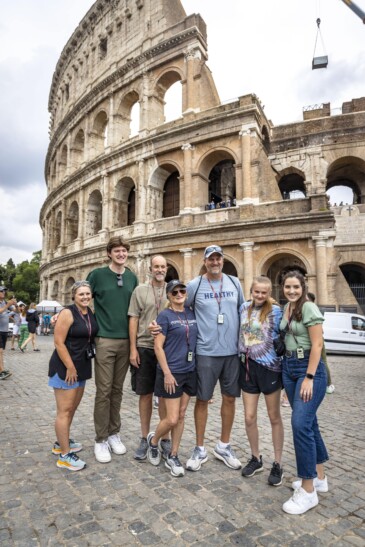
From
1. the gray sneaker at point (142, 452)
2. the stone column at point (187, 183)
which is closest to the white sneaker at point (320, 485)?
the gray sneaker at point (142, 452)

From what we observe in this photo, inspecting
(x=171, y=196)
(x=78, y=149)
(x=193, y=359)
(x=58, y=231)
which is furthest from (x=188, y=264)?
(x=58, y=231)

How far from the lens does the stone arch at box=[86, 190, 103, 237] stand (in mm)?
21766

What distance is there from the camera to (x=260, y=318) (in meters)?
3.18

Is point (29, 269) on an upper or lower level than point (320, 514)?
upper

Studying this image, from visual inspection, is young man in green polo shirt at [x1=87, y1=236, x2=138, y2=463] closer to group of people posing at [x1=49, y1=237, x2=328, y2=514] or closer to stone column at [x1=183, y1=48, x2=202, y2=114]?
group of people posing at [x1=49, y1=237, x2=328, y2=514]

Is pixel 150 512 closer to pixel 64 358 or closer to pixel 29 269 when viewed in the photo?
pixel 64 358

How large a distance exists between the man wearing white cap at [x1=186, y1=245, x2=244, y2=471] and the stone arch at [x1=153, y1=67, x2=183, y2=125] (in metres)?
17.7

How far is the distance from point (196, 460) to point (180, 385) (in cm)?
76

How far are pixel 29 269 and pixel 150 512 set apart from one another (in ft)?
187

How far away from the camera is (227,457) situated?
3.36m

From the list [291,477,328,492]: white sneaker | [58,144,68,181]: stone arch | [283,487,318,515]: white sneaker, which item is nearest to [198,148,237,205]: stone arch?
[58,144,68,181]: stone arch

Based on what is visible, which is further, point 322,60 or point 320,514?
point 322,60

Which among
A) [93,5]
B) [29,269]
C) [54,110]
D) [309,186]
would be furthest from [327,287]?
[29,269]

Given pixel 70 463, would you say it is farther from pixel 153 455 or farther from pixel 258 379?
pixel 258 379
